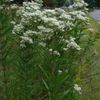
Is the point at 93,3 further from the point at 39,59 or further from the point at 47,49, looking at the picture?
the point at 47,49

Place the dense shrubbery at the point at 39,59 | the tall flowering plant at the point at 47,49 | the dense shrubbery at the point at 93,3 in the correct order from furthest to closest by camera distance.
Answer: the dense shrubbery at the point at 93,3 < the dense shrubbery at the point at 39,59 < the tall flowering plant at the point at 47,49

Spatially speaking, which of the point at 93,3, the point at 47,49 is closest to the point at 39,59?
the point at 47,49

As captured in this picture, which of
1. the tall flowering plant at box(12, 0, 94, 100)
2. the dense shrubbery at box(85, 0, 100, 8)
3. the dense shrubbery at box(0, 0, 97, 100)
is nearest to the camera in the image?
the tall flowering plant at box(12, 0, 94, 100)

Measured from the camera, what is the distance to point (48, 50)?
6953 millimetres

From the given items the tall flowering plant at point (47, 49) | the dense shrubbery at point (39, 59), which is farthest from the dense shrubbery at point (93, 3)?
the tall flowering plant at point (47, 49)

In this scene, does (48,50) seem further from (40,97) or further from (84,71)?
(84,71)

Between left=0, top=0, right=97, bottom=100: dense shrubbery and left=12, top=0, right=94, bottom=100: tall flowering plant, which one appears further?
left=0, top=0, right=97, bottom=100: dense shrubbery

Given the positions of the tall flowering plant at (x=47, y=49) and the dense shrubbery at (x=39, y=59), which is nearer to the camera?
the tall flowering plant at (x=47, y=49)

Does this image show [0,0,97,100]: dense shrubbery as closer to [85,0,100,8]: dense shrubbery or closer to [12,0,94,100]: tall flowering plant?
[12,0,94,100]: tall flowering plant

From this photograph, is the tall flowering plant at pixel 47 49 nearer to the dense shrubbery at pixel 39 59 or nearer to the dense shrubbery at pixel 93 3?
the dense shrubbery at pixel 39 59

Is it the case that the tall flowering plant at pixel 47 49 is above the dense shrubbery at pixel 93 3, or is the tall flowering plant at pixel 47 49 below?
above

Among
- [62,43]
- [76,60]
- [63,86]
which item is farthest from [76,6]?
[63,86]

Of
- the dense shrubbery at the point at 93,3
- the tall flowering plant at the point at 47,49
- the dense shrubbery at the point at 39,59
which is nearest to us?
the tall flowering plant at the point at 47,49

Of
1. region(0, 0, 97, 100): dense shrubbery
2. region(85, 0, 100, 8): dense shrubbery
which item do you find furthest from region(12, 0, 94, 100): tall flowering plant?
region(85, 0, 100, 8): dense shrubbery
